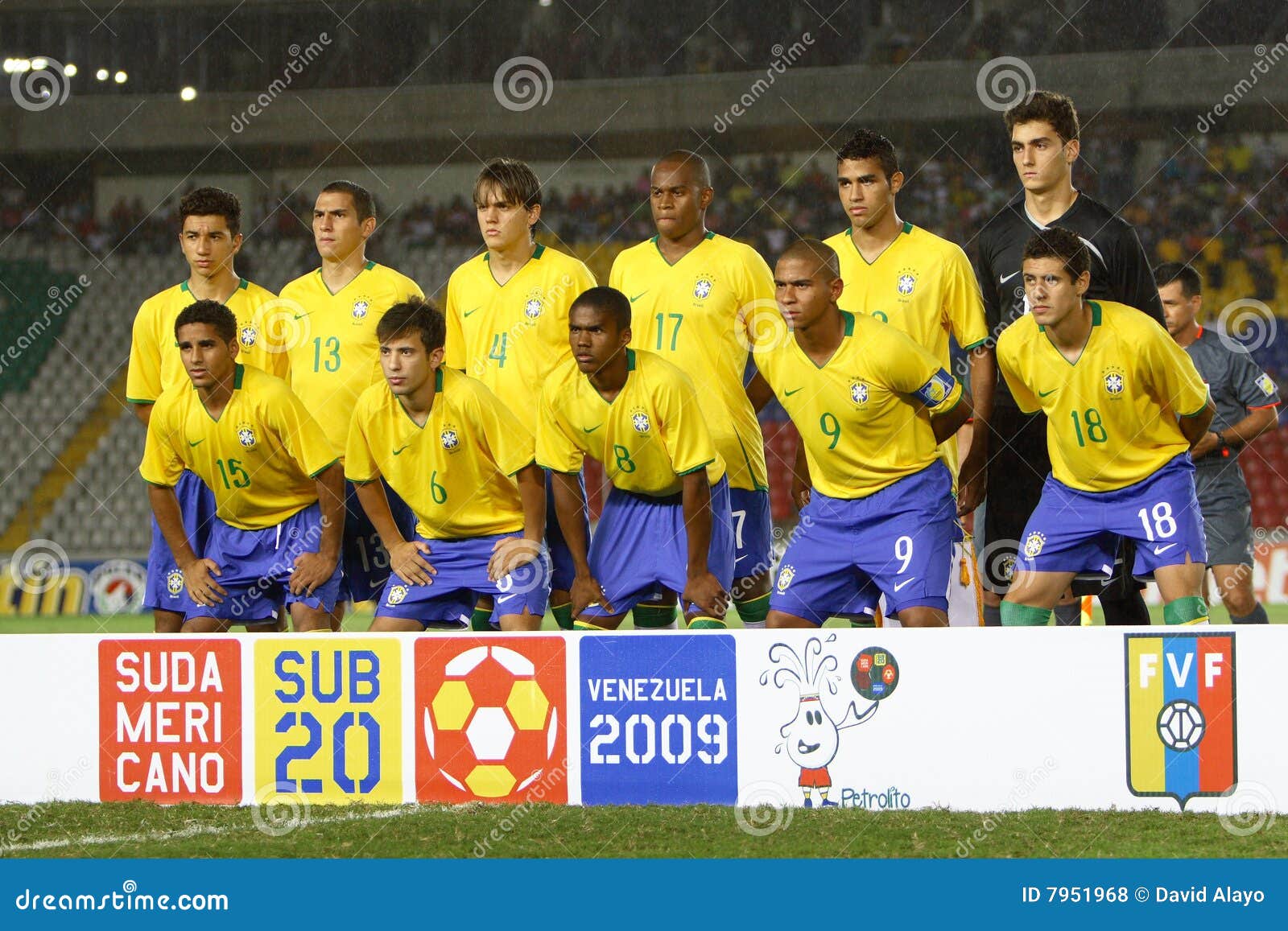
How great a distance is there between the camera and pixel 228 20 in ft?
46.2

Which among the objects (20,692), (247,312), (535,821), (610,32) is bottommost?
(535,821)

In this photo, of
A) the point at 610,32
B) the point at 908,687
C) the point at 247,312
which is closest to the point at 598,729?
the point at 908,687

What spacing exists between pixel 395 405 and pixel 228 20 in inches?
371

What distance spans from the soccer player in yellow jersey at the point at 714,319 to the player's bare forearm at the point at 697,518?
1.59 feet

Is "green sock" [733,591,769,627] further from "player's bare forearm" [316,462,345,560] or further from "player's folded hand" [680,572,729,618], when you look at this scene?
"player's bare forearm" [316,462,345,560]

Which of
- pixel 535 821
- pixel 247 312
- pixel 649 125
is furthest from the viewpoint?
pixel 649 125

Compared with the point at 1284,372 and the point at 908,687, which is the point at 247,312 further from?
the point at 1284,372

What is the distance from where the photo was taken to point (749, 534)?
20.1 ft

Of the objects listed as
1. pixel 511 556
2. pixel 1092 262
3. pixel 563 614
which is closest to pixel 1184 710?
pixel 1092 262

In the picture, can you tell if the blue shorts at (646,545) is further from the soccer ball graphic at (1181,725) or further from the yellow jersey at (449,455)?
the soccer ball graphic at (1181,725)

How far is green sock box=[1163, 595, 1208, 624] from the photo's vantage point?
5039 mm

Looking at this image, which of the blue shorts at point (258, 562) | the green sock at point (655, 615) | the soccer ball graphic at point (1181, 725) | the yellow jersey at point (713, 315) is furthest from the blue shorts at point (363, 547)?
the soccer ball graphic at point (1181, 725)

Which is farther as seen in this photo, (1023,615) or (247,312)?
(247,312)

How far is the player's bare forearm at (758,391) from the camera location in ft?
19.7
